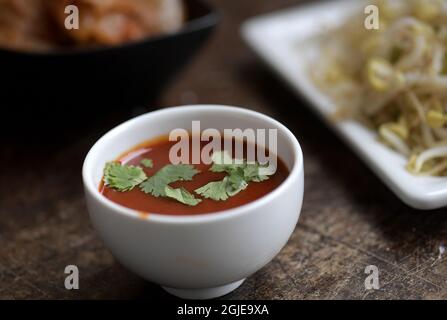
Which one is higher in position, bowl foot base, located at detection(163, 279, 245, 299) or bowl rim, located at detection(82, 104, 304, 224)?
bowl rim, located at detection(82, 104, 304, 224)

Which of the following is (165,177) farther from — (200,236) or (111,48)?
(111,48)

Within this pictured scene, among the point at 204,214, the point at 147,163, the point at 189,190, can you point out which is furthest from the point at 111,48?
the point at 204,214

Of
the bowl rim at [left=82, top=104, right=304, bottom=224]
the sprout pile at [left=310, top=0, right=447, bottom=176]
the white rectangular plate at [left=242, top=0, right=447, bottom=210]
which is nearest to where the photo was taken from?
the bowl rim at [left=82, top=104, right=304, bottom=224]

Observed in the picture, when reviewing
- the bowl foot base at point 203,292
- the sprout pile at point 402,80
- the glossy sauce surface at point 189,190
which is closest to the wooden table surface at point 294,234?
the bowl foot base at point 203,292

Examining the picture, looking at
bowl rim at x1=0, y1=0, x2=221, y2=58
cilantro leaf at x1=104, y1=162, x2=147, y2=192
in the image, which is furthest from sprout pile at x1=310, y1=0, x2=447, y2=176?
cilantro leaf at x1=104, y1=162, x2=147, y2=192

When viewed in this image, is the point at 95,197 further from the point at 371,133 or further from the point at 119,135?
the point at 371,133

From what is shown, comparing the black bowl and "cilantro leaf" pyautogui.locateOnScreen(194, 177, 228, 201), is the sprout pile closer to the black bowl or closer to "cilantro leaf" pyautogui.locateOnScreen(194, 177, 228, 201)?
the black bowl

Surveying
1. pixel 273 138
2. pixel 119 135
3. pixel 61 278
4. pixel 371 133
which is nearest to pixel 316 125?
pixel 371 133
